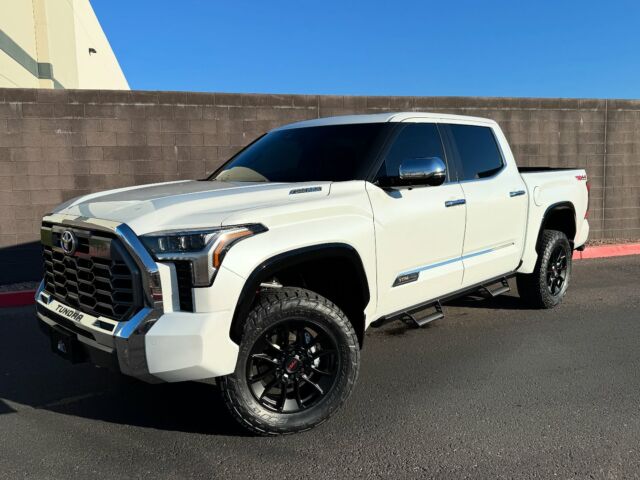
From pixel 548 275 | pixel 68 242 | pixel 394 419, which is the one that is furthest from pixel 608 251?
pixel 68 242

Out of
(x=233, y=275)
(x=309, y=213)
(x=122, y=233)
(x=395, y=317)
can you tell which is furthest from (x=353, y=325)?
(x=122, y=233)

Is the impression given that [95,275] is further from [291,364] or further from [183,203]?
[291,364]

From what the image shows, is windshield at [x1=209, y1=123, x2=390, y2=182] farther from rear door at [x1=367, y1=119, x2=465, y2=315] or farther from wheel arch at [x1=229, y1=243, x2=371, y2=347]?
wheel arch at [x1=229, y1=243, x2=371, y2=347]

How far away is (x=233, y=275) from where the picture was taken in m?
2.71

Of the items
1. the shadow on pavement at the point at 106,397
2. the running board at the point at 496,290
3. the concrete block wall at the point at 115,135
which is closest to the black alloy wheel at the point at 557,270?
the running board at the point at 496,290

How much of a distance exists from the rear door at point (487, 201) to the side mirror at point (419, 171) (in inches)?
31.4

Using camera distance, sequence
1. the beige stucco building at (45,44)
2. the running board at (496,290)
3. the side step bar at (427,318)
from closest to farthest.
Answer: the side step bar at (427,318) → the running board at (496,290) → the beige stucco building at (45,44)

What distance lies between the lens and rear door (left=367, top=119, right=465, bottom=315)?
3.53m

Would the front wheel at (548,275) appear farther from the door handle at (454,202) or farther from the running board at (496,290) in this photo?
the door handle at (454,202)

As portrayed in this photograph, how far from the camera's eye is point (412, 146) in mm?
4047

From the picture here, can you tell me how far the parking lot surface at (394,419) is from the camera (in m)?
2.84

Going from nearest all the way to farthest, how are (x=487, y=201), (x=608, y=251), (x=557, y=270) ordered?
1. (x=487, y=201)
2. (x=557, y=270)
3. (x=608, y=251)

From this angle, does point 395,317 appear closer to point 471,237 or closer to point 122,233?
point 471,237

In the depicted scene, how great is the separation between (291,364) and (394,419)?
2.52 ft
